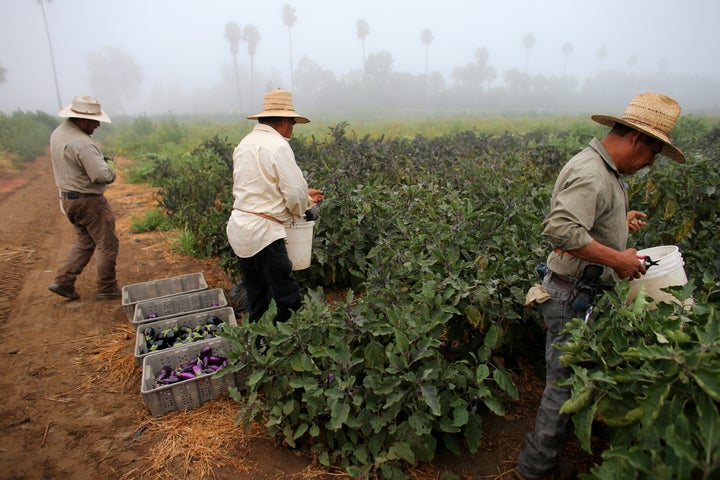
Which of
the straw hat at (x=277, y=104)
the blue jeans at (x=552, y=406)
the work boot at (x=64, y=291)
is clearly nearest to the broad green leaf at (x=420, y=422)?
the blue jeans at (x=552, y=406)

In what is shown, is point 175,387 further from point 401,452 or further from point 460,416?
point 460,416

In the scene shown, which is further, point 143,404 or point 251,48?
point 251,48

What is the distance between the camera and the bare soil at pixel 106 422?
2301 millimetres

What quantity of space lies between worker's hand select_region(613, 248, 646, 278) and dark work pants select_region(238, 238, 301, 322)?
6.15ft

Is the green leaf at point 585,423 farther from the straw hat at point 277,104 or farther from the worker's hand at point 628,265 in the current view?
the straw hat at point 277,104

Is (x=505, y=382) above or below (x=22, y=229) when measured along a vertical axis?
above

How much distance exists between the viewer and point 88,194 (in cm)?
402

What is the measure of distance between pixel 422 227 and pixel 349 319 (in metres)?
1.10

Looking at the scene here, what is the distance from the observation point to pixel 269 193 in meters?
2.90

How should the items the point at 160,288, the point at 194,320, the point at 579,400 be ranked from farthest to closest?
the point at 160,288, the point at 194,320, the point at 579,400

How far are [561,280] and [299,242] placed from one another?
5.80 ft

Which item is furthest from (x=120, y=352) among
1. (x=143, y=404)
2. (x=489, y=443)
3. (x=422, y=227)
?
(x=489, y=443)

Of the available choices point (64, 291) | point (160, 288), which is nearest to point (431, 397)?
point (160, 288)

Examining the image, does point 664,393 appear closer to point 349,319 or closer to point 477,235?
point 349,319
